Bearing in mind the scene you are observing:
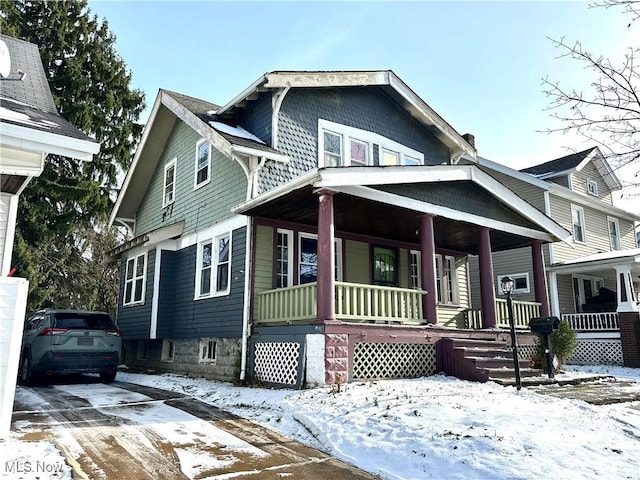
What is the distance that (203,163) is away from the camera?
1344cm

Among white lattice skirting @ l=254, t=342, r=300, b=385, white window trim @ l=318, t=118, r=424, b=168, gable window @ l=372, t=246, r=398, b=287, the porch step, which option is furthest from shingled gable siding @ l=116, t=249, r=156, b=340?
the porch step

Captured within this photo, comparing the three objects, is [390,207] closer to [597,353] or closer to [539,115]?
[539,115]

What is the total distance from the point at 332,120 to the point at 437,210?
161 inches

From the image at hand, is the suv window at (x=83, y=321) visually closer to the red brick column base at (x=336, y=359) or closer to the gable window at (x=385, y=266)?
the red brick column base at (x=336, y=359)

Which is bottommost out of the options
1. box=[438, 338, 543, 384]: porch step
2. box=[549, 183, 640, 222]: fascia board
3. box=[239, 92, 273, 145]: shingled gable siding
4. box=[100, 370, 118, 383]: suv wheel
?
box=[100, 370, 118, 383]: suv wheel

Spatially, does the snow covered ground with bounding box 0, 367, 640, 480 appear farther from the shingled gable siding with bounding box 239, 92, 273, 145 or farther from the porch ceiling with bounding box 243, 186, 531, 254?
the shingled gable siding with bounding box 239, 92, 273, 145

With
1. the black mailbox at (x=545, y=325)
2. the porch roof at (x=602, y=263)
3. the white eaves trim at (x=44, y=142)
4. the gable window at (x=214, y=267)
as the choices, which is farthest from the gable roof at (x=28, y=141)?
the porch roof at (x=602, y=263)

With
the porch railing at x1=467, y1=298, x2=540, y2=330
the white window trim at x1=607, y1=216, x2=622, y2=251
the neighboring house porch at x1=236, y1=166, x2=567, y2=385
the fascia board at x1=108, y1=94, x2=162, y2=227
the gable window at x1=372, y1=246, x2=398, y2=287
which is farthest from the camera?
the white window trim at x1=607, y1=216, x2=622, y2=251

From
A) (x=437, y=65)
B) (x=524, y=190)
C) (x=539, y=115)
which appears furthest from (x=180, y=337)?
(x=524, y=190)

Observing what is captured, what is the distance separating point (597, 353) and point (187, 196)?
50.8ft

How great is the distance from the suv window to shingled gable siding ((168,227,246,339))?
229 cm

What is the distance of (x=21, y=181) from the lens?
18.2 ft

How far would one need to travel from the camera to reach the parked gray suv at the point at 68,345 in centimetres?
968

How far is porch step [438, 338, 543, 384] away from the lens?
962 cm
